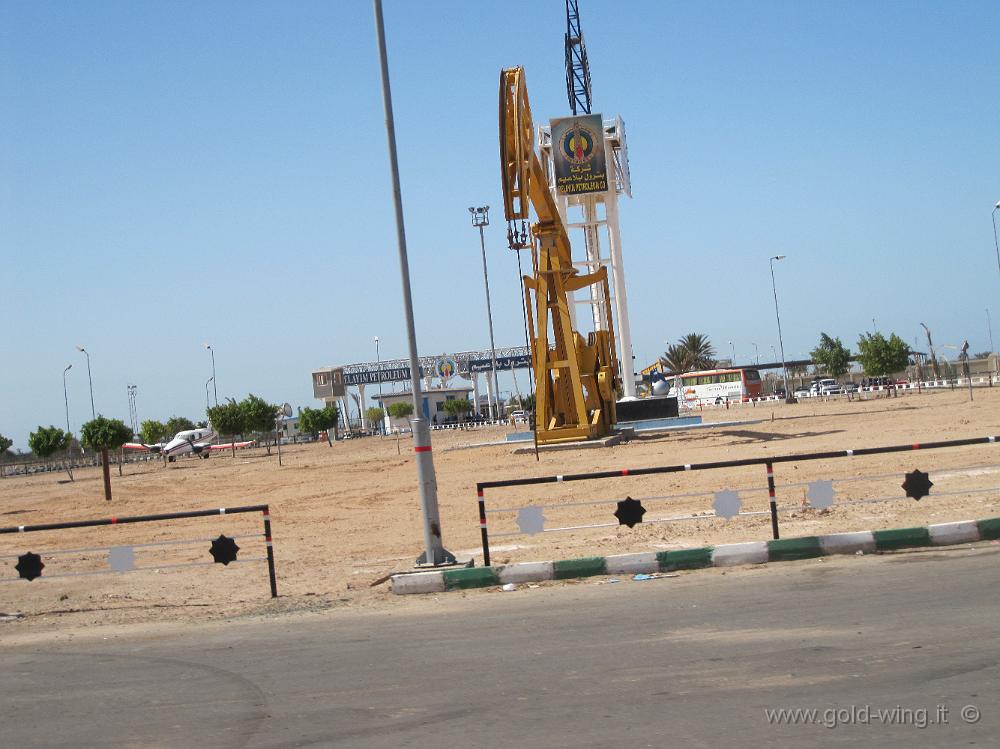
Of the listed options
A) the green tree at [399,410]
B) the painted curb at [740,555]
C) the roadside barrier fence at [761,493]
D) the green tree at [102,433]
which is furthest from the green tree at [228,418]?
the painted curb at [740,555]

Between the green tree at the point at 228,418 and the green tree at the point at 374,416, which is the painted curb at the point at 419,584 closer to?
the green tree at the point at 228,418

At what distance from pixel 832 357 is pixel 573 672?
94.5 m

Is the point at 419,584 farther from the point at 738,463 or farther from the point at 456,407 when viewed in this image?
the point at 456,407

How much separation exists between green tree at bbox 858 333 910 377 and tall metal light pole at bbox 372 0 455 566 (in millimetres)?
68512

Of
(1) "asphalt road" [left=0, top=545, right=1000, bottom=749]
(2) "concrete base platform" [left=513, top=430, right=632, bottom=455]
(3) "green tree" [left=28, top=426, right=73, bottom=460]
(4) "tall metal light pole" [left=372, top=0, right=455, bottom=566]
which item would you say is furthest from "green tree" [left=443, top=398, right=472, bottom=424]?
(1) "asphalt road" [left=0, top=545, right=1000, bottom=749]

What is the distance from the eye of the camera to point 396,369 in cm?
13025

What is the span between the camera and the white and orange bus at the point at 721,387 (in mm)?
85562

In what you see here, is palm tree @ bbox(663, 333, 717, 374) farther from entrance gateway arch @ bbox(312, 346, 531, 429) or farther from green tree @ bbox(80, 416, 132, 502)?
green tree @ bbox(80, 416, 132, 502)

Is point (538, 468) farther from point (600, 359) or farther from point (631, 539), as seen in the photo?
point (631, 539)

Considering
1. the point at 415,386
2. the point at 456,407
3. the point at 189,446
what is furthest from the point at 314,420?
the point at 415,386

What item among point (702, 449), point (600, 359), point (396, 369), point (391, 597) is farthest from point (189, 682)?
point (396, 369)

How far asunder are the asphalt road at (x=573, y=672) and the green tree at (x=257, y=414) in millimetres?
59352

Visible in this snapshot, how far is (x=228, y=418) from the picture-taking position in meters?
68.1

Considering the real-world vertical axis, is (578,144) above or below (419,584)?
above
